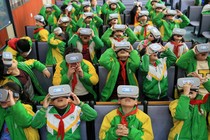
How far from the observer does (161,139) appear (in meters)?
2.58

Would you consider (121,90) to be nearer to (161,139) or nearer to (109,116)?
(109,116)

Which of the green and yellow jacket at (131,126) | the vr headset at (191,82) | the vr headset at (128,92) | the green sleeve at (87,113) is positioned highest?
the vr headset at (191,82)

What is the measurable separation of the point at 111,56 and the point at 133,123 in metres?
1.04

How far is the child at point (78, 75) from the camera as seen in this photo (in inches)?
111

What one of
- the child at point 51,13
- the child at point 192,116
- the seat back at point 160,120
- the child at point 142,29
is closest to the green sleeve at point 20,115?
the seat back at point 160,120

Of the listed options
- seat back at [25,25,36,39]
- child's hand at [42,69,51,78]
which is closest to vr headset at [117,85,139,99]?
child's hand at [42,69,51,78]

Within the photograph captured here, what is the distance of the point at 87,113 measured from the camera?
2.32 meters

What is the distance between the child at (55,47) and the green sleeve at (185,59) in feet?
5.72

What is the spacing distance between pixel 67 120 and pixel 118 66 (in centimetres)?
105

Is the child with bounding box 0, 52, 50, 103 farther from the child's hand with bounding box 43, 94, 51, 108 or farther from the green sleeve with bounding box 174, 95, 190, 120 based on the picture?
the green sleeve with bounding box 174, 95, 190, 120

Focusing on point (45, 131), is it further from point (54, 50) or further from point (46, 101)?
point (54, 50)

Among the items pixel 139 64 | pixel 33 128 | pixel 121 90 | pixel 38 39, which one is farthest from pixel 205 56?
pixel 38 39

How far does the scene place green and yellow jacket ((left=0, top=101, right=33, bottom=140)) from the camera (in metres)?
2.17

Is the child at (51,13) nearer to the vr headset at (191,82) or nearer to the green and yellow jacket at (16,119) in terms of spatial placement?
the green and yellow jacket at (16,119)
